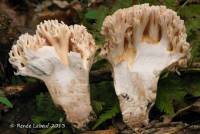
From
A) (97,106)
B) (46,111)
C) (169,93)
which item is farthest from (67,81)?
(169,93)

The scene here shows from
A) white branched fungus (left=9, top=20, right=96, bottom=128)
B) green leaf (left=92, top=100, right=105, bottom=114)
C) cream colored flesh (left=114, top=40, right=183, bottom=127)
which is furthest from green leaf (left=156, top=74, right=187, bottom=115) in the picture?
white branched fungus (left=9, top=20, right=96, bottom=128)

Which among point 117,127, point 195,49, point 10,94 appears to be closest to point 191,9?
point 195,49

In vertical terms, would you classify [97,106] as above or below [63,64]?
below

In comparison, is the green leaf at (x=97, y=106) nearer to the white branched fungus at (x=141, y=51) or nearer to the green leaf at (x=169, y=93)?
the white branched fungus at (x=141, y=51)

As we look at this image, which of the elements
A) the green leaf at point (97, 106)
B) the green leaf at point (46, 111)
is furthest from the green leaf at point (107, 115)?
the green leaf at point (46, 111)

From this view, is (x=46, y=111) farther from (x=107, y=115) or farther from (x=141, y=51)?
(x=141, y=51)

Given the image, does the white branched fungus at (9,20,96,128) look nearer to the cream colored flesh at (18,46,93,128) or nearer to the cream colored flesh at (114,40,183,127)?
the cream colored flesh at (18,46,93,128)

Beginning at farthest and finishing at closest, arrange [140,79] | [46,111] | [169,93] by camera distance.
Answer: [46,111] → [169,93] → [140,79]

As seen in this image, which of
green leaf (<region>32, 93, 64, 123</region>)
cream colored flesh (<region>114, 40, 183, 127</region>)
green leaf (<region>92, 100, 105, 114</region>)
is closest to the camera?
cream colored flesh (<region>114, 40, 183, 127</region>)
